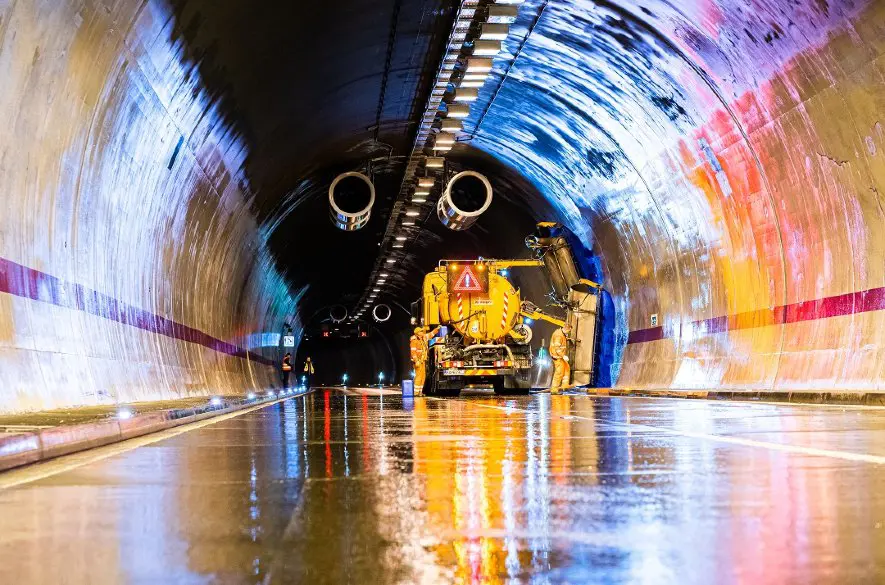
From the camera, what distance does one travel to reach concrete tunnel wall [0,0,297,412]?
10656 mm

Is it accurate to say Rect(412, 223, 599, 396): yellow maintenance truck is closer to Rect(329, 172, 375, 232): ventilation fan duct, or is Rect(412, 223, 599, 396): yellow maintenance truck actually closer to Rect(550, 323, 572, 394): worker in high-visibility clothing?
Rect(550, 323, 572, 394): worker in high-visibility clothing

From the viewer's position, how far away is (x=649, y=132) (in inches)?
815

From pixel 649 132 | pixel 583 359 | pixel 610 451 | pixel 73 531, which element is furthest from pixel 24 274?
pixel 583 359

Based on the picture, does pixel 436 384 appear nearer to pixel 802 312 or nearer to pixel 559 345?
pixel 559 345

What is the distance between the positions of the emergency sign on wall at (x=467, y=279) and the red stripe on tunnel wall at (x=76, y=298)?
27.5ft

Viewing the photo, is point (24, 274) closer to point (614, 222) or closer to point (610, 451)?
point (610, 451)

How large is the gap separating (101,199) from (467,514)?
35.7 ft

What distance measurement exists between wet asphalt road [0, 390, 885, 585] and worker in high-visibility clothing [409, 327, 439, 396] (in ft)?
72.3

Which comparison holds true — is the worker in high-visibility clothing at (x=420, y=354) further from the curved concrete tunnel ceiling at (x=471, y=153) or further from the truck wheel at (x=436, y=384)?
the curved concrete tunnel ceiling at (x=471, y=153)

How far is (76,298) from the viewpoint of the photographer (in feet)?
43.2

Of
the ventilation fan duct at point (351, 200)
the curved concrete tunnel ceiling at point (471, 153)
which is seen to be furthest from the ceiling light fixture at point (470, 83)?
the ventilation fan duct at point (351, 200)

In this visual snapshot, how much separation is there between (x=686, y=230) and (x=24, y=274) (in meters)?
13.8

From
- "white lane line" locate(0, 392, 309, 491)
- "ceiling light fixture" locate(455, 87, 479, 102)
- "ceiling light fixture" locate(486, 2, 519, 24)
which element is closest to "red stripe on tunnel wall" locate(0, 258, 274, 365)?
"white lane line" locate(0, 392, 309, 491)

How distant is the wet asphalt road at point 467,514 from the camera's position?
324 cm
